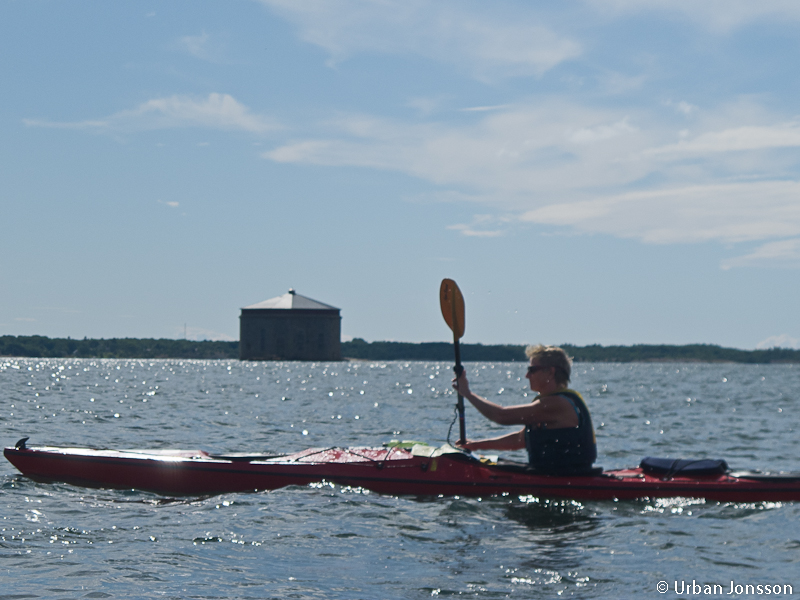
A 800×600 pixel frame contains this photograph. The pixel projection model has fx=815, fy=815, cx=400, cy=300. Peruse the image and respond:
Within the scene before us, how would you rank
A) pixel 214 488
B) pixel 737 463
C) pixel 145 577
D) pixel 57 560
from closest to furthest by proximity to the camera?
pixel 145 577, pixel 57 560, pixel 214 488, pixel 737 463

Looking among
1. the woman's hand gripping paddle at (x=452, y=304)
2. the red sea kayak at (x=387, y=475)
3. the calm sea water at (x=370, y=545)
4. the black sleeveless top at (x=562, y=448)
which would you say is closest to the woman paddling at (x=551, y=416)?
the black sleeveless top at (x=562, y=448)

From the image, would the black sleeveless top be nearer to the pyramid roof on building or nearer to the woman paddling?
the woman paddling

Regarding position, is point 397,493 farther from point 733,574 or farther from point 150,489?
point 733,574

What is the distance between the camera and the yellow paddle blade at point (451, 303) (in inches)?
354

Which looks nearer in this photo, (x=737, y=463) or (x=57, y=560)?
(x=57, y=560)

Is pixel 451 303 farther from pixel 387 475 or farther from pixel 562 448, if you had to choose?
pixel 562 448

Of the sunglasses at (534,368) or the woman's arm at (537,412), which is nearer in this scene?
the woman's arm at (537,412)

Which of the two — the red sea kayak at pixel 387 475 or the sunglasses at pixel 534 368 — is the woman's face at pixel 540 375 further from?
the red sea kayak at pixel 387 475

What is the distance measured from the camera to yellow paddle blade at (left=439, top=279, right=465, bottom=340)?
898 centimetres

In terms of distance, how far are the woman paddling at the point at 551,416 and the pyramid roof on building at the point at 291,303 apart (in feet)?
287

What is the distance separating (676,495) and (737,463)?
5.39 meters

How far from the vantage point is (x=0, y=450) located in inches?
430

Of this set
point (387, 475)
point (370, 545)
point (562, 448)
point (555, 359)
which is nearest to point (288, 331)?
point (387, 475)

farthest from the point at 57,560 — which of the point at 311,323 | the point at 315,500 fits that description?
the point at 311,323
